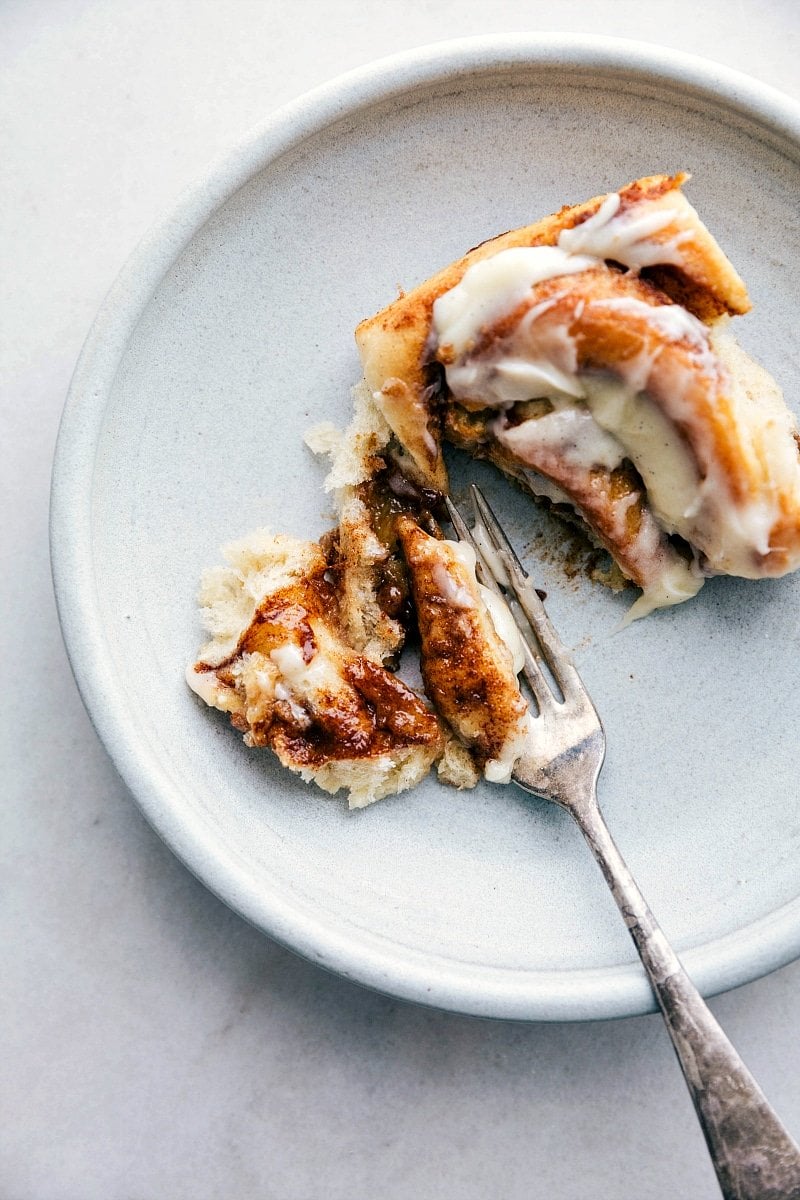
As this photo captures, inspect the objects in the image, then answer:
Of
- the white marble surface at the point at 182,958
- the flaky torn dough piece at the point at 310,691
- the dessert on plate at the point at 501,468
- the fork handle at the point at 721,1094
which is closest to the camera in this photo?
the fork handle at the point at 721,1094

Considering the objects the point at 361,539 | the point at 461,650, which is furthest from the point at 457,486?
the point at 461,650

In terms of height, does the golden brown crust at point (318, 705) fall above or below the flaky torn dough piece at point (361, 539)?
below

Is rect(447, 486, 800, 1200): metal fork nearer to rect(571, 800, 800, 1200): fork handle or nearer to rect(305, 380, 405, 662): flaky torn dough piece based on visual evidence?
rect(571, 800, 800, 1200): fork handle

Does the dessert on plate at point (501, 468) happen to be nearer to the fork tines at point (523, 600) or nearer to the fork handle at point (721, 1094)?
the fork tines at point (523, 600)

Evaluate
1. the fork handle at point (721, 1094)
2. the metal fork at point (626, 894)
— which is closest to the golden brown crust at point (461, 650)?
the metal fork at point (626, 894)

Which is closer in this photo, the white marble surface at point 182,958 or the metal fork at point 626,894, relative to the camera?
the metal fork at point 626,894

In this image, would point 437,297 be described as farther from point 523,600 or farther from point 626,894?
point 626,894

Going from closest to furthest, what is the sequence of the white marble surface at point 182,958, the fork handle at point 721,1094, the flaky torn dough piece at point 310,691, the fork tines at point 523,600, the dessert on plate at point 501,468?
the fork handle at point 721,1094
the dessert on plate at point 501,468
the flaky torn dough piece at point 310,691
the fork tines at point 523,600
the white marble surface at point 182,958

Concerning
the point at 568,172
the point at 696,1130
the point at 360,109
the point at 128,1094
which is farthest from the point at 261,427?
the point at 696,1130
